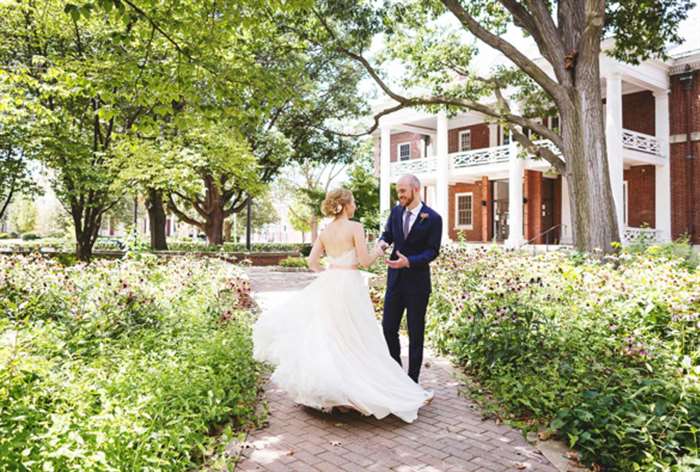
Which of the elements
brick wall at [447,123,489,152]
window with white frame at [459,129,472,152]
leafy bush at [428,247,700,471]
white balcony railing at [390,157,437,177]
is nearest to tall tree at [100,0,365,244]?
white balcony railing at [390,157,437,177]

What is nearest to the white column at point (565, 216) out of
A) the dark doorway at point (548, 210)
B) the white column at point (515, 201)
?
the dark doorway at point (548, 210)

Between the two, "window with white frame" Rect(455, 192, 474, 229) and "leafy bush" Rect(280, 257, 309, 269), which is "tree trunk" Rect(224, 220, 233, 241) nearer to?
"leafy bush" Rect(280, 257, 309, 269)

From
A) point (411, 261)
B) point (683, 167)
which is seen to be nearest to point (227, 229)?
point (683, 167)

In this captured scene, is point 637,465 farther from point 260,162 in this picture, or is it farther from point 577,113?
Answer: point 260,162

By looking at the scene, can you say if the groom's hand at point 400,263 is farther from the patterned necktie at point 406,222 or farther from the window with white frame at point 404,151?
the window with white frame at point 404,151

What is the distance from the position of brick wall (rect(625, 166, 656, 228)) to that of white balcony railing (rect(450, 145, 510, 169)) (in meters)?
5.13

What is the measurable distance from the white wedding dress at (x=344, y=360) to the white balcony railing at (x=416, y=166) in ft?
71.8

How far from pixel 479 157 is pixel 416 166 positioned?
396cm

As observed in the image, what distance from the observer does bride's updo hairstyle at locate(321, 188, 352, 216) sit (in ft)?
16.6

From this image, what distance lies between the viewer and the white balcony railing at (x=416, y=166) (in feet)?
87.5

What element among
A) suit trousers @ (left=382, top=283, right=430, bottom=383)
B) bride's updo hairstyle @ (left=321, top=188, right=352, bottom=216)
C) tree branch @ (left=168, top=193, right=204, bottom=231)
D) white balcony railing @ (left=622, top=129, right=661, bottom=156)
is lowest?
suit trousers @ (left=382, top=283, right=430, bottom=383)

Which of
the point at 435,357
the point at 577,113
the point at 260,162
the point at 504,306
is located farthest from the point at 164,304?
the point at 260,162

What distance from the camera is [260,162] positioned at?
2569cm

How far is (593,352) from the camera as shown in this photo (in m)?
5.02
